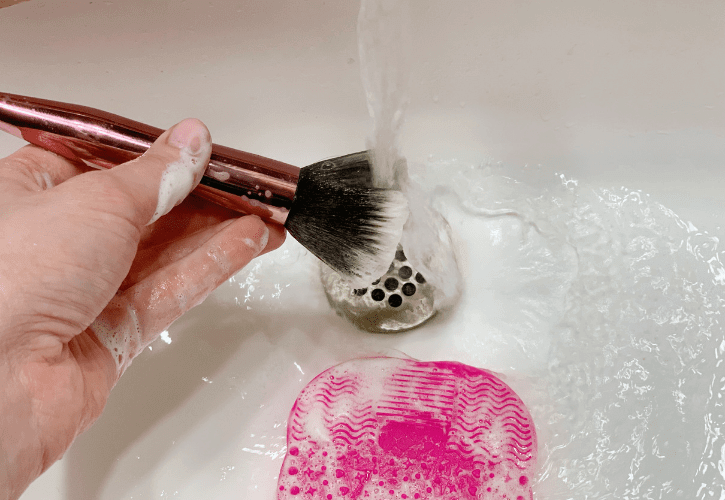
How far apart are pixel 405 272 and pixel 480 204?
0.41 ft

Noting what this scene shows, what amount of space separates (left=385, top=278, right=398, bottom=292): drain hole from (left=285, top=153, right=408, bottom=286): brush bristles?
0.37 ft

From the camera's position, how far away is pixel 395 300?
581mm

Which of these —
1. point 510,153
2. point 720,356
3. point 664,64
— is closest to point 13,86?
point 510,153

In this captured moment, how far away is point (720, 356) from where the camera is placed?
525 millimetres

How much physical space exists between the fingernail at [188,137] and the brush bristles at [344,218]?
0.27ft

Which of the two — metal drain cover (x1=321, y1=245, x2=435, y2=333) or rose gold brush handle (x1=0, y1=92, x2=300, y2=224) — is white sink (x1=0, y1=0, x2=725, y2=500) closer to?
metal drain cover (x1=321, y1=245, x2=435, y2=333)

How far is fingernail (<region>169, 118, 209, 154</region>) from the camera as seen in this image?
40cm

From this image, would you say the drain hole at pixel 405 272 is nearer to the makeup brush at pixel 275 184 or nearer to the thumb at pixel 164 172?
the makeup brush at pixel 275 184

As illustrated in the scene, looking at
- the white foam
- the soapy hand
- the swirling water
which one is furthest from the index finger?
the swirling water

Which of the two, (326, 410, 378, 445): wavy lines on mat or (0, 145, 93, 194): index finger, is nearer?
(0, 145, 93, 194): index finger

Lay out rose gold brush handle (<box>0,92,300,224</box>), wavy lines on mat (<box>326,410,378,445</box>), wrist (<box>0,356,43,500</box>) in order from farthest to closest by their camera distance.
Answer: wavy lines on mat (<box>326,410,378,445</box>) → rose gold brush handle (<box>0,92,300,224</box>) → wrist (<box>0,356,43,500</box>)

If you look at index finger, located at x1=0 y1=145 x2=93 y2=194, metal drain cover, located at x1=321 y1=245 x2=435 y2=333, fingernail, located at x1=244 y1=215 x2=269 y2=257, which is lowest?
metal drain cover, located at x1=321 y1=245 x2=435 y2=333

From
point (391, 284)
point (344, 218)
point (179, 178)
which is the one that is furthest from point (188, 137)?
point (391, 284)

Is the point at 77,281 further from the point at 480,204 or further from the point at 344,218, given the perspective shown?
the point at 480,204
